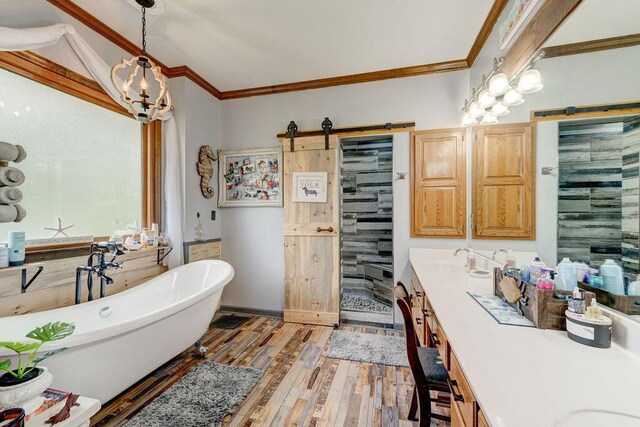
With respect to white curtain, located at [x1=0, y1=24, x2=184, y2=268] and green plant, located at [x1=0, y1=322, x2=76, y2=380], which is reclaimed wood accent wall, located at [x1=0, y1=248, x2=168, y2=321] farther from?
green plant, located at [x1=0, y1=322, x2=76, y2=380]

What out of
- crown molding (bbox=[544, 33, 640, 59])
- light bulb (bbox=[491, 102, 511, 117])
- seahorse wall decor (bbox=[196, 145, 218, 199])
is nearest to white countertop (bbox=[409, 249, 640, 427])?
crown molding (bbox=[544, 33, 640, 59])

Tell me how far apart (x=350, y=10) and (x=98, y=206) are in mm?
2586

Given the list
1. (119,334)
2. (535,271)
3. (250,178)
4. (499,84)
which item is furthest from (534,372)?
(250,178)

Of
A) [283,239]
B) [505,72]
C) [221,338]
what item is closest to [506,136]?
[505,72]

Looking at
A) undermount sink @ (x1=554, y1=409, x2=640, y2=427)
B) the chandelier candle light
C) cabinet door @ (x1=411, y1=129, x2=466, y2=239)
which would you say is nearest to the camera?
undermount sink @ (x1=554, y1=409, x2=640, y2=427)

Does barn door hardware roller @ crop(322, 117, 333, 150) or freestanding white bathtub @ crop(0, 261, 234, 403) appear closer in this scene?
freestanding white bathtub @ crop(0, 261, 234, 403)

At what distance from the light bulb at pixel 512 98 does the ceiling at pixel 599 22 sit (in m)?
0.40

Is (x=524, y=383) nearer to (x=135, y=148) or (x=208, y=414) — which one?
(x=208, y=414)

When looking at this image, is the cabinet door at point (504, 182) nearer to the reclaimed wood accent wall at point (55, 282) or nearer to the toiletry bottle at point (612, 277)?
the toiletry bottle at point (612, 277)

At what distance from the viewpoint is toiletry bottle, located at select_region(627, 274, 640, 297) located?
86 cm

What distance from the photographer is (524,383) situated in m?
0.69

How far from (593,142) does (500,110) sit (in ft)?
3.07

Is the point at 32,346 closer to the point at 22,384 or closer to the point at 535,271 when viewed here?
the point at 22,384

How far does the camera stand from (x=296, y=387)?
190cm
